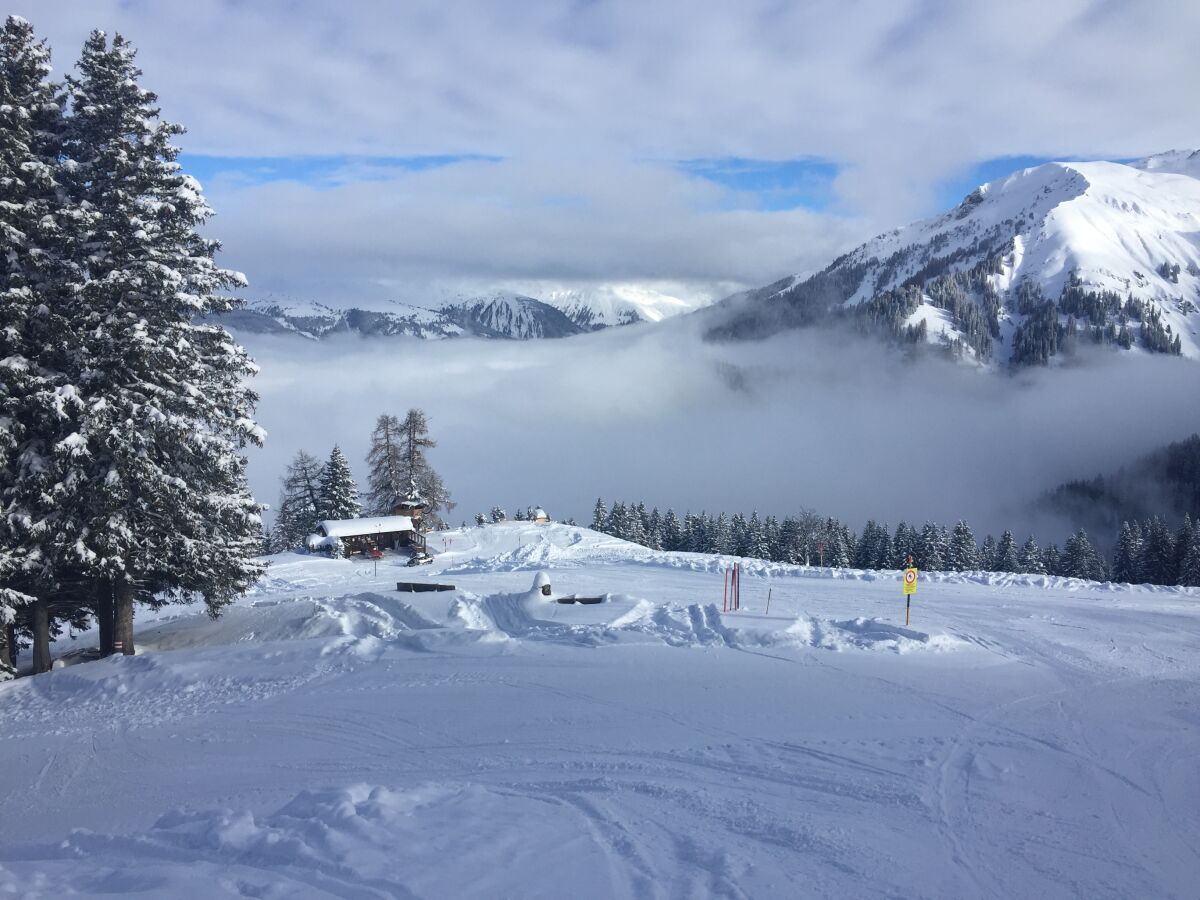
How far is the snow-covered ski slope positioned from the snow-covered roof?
28.8 meters

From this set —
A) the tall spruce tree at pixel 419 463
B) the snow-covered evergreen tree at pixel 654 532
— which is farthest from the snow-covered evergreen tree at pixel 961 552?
the tall spruce tree at pixel 419 463

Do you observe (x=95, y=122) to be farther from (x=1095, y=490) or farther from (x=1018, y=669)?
(x=1095, y=490)

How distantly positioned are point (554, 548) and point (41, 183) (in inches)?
1265

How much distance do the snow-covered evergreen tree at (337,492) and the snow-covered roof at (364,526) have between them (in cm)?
414

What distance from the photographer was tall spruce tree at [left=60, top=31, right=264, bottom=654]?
13766 mm

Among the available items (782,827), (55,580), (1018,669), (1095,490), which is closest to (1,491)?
(55,580)

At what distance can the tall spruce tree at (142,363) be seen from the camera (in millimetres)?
13766

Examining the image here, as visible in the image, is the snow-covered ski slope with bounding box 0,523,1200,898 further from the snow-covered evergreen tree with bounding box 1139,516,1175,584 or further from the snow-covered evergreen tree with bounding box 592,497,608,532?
the snow-covered evergreen tree with bounding box 592,497,608,532

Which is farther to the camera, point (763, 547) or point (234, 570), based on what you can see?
point (763, 547)

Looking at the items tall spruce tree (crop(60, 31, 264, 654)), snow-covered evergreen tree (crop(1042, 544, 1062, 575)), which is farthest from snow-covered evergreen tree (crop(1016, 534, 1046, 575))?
tall spruce tree (crop(60, 31, 264, 654))

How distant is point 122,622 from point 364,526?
1247 inches

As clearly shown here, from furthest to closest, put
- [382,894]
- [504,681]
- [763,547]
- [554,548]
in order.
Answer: [763,547] < [554,548] < [504,681] < [382,894]

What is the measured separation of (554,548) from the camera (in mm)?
42969

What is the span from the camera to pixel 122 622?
16234 millimetres
